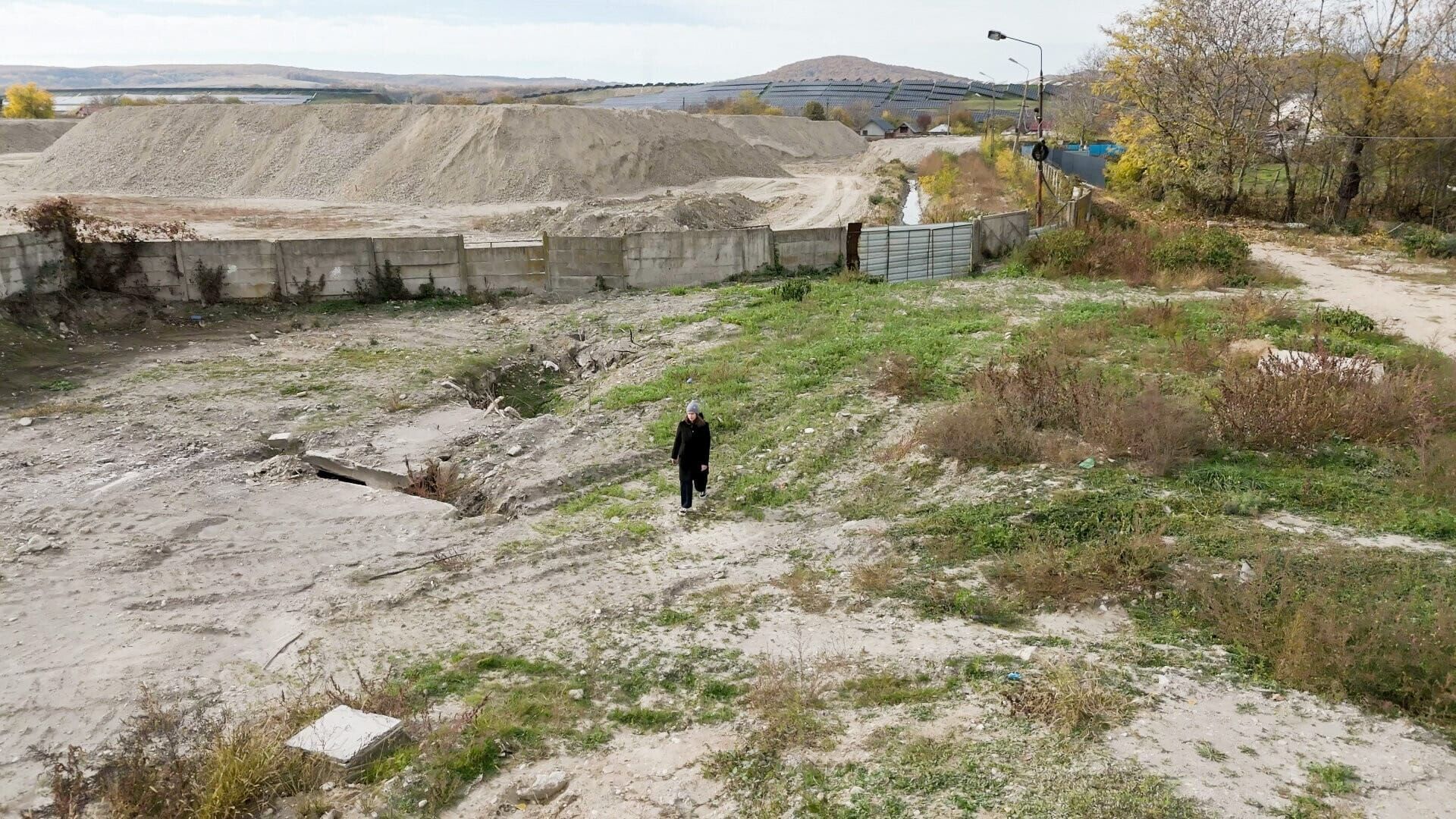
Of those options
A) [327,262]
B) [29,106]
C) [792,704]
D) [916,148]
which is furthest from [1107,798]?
[29,106]

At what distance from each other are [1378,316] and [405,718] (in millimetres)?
16557

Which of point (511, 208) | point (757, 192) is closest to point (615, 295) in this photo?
point (511, 208)

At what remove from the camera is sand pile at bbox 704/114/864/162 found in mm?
60031

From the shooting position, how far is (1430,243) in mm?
21812

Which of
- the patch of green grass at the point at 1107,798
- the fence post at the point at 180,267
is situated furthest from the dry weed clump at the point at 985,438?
the fence post at the point at 180,267

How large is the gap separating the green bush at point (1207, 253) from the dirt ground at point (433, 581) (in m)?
10.6

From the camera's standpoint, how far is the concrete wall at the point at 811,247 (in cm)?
2048

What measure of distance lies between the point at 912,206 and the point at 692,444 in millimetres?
29949

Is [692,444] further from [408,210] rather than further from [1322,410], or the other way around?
[408,210]

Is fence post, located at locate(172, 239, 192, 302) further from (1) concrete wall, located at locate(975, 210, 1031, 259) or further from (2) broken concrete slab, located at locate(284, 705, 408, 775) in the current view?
(1) concrete wall, located at locate(975, 210, 1031, 259)

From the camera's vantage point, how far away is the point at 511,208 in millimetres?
35781

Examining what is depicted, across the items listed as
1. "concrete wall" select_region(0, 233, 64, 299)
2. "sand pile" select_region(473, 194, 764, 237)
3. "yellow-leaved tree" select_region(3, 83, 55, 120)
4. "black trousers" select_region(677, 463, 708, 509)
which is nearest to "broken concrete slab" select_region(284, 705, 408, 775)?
"black trousers" select_region(677, 463, 708, 509)

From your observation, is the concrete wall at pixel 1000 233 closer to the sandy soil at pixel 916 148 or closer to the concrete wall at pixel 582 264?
the concrete wall at pixel 582 264

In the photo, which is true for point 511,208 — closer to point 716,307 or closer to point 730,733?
point 716,307
